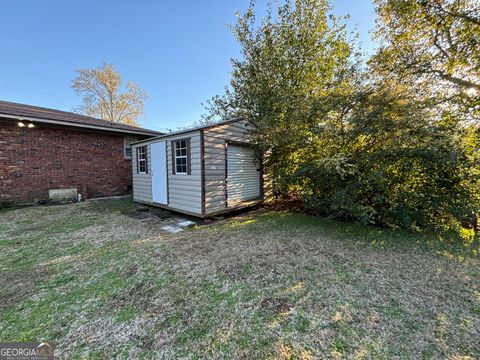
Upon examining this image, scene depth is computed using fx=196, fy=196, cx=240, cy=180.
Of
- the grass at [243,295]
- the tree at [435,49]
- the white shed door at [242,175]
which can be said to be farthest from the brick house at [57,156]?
the tree at [435,49]

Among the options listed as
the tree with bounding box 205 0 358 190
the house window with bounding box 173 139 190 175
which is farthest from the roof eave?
the tree with bounding box 205 0 358 190

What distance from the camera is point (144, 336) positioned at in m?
1.77

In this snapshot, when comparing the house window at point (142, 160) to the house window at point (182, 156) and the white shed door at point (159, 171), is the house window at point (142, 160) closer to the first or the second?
the white shed door at point (159, 171)

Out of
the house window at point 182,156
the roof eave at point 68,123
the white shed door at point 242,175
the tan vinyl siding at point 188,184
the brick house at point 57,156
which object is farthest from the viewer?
the brick house at point 57,156

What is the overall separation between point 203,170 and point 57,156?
Result: 7026mm

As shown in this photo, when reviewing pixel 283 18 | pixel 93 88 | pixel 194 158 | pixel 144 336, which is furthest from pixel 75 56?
pixel 144 336

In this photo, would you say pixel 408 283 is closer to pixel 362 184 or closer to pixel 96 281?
pixel 362 184

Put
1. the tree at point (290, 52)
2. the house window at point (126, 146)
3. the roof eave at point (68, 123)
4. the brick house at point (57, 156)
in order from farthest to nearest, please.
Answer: the house window at point (126, 146)
the tree at point (290, 52)
the brick house at point (57, 156)
the roof eave at point (68, 123)

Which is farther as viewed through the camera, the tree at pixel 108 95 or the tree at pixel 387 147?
the tree at pixel 108 95

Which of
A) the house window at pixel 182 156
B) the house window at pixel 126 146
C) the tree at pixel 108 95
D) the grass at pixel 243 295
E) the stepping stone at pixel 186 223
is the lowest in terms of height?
the grass at pixel 243 295

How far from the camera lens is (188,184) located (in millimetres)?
5617

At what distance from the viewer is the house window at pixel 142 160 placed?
726cm

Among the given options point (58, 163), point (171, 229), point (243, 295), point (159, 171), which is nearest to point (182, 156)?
point (159, 171)

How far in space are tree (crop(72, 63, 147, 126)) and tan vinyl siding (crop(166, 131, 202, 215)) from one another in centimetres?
1888
